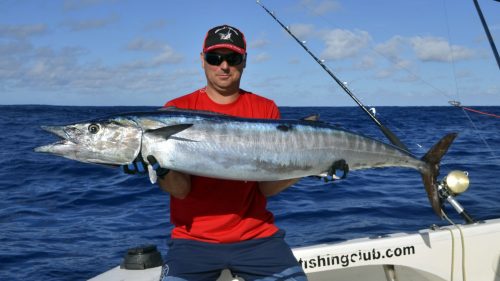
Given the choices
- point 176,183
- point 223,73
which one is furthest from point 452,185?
point 176,183

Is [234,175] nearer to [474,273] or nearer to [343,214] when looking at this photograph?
[474,273]

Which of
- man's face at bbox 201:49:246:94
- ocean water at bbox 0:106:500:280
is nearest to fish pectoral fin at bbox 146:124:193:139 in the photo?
man's face at bbox 201:49:246:94

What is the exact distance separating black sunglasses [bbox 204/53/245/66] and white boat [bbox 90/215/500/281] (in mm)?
1836

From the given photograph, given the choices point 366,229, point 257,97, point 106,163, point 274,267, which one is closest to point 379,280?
point 274,267

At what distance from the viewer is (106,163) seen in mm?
3301

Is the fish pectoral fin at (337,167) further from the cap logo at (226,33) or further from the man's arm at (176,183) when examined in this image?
the cap logo at (226,33)

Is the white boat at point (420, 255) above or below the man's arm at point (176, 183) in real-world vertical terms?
below

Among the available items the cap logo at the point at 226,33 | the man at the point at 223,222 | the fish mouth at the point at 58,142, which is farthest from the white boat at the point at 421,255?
the cap logo at the point at 226,33

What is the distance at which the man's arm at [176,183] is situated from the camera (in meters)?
3.36

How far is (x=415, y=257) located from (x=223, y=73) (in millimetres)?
2517

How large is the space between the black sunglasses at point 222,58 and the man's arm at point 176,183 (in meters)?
0.81

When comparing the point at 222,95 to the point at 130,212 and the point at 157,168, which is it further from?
the point at 130,212

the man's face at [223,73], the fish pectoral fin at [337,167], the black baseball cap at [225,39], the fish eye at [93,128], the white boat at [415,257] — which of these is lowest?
the white boat at [415,257]

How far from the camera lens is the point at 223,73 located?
3729mm
